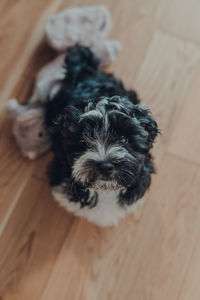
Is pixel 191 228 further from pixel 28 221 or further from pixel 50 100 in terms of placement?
pixel 50 100

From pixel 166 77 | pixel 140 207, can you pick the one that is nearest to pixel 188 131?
pixel 166 77

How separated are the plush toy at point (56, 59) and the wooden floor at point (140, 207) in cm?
12

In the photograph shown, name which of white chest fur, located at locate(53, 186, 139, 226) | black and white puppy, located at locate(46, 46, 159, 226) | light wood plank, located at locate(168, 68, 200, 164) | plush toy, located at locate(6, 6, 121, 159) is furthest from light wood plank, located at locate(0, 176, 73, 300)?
light wood plank, located at locate(168, 68, 200, 164)

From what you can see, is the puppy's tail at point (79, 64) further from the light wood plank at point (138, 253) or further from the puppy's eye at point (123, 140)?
the light wood plank at point (138, 253)

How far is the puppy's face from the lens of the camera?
4.14 feet

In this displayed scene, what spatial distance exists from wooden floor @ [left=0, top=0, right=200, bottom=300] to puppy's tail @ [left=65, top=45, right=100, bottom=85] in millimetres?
352

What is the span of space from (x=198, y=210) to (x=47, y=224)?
860 millimetres

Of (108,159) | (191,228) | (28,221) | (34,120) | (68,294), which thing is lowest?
(68,294)

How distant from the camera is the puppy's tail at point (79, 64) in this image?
178cm

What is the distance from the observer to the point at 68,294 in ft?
5.83

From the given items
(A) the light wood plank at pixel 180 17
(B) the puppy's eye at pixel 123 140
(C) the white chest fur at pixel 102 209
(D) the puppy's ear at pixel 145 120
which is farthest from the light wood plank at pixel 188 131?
(B) the puppy's eye at pixel 123 140

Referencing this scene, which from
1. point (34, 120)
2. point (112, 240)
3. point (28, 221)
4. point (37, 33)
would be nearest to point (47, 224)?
point (28, 221)

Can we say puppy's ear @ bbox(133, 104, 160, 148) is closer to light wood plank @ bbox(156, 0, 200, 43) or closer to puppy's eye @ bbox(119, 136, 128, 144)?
puppy's eye @ bbox(119, 136, 128, 144)

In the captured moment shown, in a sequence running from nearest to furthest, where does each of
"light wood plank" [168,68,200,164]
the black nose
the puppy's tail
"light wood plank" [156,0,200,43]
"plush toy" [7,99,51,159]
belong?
the black nose
the puppy's tail
"plush toy" [7,99,51,159]
"light wood plank" [168,68,200,164]
"light wood plank" [156,0,200,43]
